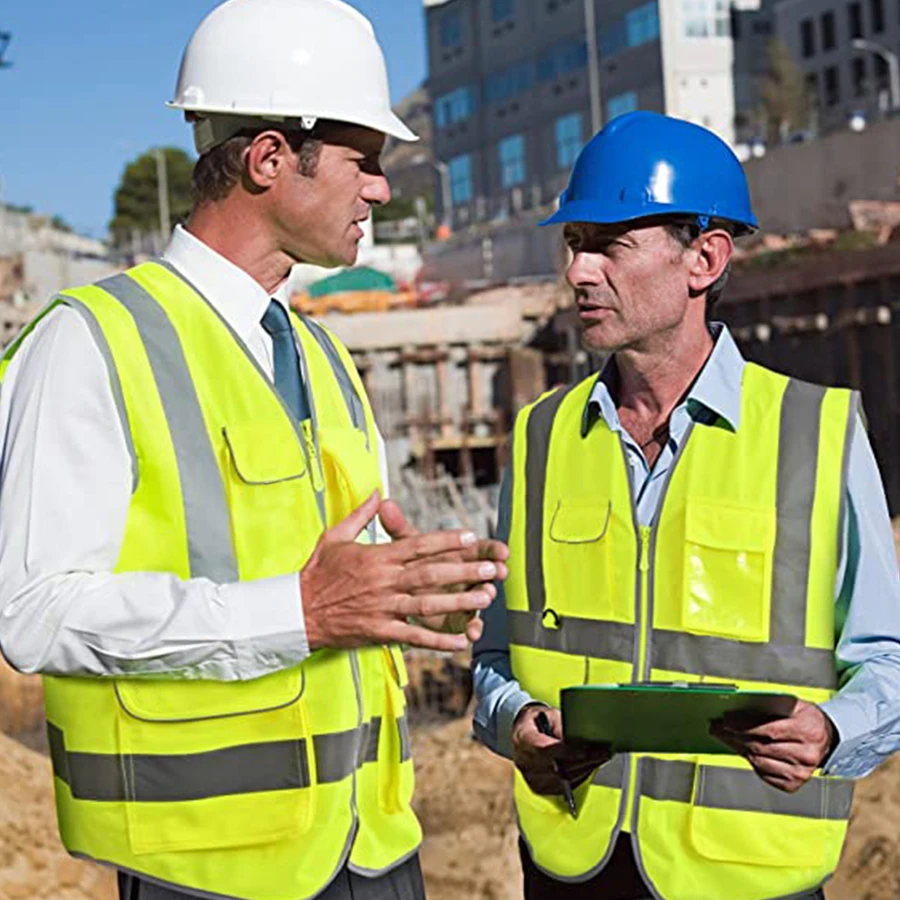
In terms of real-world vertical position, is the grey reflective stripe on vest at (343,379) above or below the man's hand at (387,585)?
above

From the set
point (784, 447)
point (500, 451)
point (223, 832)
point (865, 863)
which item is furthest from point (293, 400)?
point (500, 451)

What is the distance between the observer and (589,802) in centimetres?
303

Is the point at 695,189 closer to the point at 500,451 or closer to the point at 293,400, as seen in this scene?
the point at 293,400

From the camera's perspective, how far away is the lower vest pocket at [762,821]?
2918 mm

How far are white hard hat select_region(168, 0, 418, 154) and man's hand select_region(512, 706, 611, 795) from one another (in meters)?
1.08

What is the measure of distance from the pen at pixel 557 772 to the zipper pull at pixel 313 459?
2.20ft

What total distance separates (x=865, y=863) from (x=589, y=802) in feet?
15.2

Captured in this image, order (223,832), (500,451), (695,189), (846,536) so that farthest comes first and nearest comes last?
(500,451) → (695,189) → (846,536) → (223,832)

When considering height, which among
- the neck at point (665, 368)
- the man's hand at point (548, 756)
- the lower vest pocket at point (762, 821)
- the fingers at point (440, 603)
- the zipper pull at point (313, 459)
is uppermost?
the neck at point (665, 368)

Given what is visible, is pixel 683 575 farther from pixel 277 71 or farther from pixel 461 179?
pixel 461 179

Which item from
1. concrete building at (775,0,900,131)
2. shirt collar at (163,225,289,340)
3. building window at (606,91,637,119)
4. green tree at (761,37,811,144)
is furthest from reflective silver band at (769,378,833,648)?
building window at (606,91,637,119)

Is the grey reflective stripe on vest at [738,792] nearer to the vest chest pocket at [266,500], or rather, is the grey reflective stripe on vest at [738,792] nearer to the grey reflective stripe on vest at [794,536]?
the grey reflective stripe on vest at [794,536]

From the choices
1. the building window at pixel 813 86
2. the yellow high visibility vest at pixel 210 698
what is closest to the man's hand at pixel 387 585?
the yellow high visibility vest at pixel 210 698

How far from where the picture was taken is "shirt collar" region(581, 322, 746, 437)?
312cm
